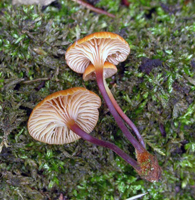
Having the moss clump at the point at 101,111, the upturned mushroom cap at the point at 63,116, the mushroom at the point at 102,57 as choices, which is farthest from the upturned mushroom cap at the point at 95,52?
the upturned mushroom cap at the point at 63,116

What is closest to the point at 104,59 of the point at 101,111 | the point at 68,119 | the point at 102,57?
the point at 102,57

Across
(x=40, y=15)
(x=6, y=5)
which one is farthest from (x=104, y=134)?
(x=6, y=5)

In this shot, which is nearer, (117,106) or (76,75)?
(117,106)

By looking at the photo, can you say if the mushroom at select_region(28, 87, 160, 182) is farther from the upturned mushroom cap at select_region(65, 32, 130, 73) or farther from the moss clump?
the upturned mushroom cap at select_region(65, 32, 130, 73)

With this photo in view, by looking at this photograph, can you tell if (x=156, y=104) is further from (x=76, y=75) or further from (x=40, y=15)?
(x=40, y=15)

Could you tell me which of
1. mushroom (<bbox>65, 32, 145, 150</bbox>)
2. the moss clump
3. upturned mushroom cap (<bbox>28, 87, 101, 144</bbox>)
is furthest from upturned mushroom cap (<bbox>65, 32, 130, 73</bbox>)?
upturned mushroom cap (<bbox>28, 87, 101, 144</bbox>)

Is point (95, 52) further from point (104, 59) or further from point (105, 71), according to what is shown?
point (105, 71)

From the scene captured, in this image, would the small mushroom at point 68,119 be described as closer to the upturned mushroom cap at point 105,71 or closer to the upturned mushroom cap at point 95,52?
the upturned mushroom cap at point 105,71
